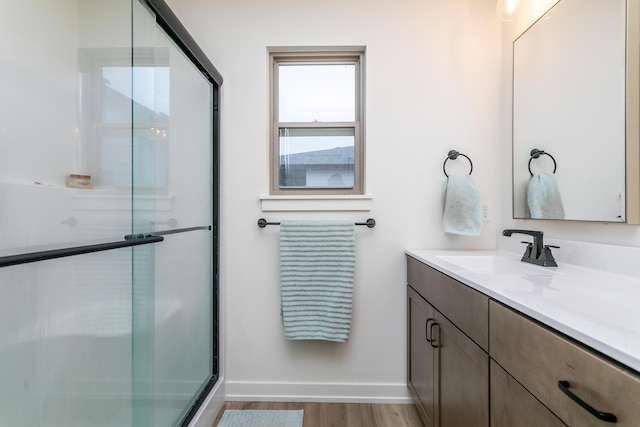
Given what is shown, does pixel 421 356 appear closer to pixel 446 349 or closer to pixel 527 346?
pixel 446 349

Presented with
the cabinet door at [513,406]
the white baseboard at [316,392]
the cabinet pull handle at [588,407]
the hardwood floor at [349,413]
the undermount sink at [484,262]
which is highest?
the undermount sink at [484,262]

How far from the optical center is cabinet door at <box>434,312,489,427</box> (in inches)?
33.3

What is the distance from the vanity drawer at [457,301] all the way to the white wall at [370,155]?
33 centimetres

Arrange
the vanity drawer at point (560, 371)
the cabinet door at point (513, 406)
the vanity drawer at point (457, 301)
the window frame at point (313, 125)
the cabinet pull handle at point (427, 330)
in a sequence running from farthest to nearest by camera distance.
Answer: the window frame at point (313, 125)
the cabinet pull handle at point (427, 330)
the vanity drawer at point (457, 301)
the cabinet door at point (513, 406)
the vanity drawer at point (560, 371)

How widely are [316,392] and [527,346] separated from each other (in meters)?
1.30

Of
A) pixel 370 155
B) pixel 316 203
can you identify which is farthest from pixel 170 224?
pixel 370 155

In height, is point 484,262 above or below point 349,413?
above

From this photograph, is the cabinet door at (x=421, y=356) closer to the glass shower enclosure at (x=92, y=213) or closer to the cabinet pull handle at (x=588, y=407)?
the cabinet pull handle at (x=588, y=407)

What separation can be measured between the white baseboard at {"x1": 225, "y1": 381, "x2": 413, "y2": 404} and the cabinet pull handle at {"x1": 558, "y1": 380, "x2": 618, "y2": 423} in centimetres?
125

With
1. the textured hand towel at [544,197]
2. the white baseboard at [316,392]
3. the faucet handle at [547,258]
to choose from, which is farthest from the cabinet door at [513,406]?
the white baseboard at [316,392]

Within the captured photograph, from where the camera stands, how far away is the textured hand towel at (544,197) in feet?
4.04

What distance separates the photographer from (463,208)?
1.53 m

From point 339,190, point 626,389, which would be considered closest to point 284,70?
point 339,190

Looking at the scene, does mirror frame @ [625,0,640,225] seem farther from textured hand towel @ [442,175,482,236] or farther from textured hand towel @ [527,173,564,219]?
textured hand towel @ [442,175,482,236]
